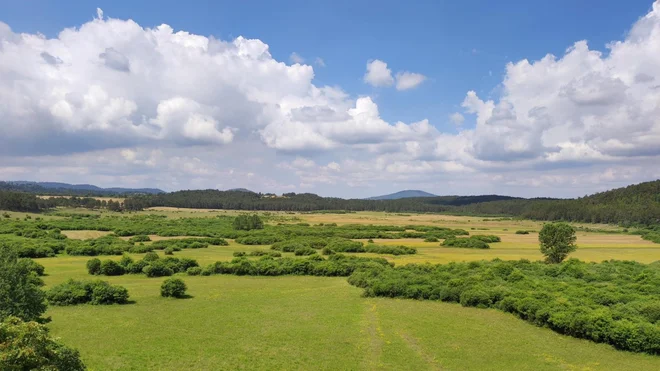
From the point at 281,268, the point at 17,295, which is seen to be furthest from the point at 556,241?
the point at 17,295

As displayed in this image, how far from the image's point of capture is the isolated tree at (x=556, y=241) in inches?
2490

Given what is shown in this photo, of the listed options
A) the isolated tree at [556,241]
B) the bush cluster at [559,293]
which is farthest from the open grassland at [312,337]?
the isolated tree at [556,241]

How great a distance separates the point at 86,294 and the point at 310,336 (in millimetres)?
21217

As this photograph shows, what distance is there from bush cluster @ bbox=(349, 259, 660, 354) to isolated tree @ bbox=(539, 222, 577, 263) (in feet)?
27.1

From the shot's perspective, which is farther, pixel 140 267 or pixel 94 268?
pixel 140 267

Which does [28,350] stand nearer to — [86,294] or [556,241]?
[86,294]

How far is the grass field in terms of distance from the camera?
23.8 metres

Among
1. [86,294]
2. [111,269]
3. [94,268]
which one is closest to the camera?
[86,294]

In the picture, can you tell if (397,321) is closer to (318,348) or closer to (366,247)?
(318,348)

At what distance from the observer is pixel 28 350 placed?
12703 mm

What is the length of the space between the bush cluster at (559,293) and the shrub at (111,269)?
95.5 feet

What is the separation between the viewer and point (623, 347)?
26.0 meters

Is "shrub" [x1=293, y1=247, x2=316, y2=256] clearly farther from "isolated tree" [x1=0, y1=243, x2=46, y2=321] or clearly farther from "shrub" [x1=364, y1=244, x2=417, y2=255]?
"isolated tree" [x1=0, y1=243, x2=46, y2=321]

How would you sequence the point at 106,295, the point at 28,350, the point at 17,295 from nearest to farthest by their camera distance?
the point at 28,350 < the point at 17,295 < the point at 106,295
